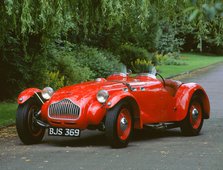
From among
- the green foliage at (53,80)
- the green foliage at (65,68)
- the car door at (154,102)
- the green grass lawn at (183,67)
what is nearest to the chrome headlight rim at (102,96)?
the car door at (154,102)

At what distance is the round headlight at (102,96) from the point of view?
334 inches

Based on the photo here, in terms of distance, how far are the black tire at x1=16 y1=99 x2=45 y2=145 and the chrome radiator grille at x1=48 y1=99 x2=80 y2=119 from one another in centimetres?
42

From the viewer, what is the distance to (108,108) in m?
8.33

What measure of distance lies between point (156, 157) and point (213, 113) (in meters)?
6.76

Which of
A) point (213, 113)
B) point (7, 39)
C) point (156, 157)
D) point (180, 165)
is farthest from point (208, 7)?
point (7, 39)

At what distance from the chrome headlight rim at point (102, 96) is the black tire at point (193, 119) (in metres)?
2.05

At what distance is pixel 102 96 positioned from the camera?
8500mm

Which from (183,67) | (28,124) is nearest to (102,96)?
(28,124)

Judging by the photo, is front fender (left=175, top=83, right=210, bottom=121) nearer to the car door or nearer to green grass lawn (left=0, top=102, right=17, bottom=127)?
the car door

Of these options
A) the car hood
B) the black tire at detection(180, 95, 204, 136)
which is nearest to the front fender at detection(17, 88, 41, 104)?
the car hood

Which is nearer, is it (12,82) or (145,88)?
(145,88)

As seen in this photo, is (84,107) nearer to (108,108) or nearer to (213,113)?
(108,108)

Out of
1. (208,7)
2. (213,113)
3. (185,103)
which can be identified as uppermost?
(208,7)

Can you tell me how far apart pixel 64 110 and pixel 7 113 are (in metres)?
5.74
